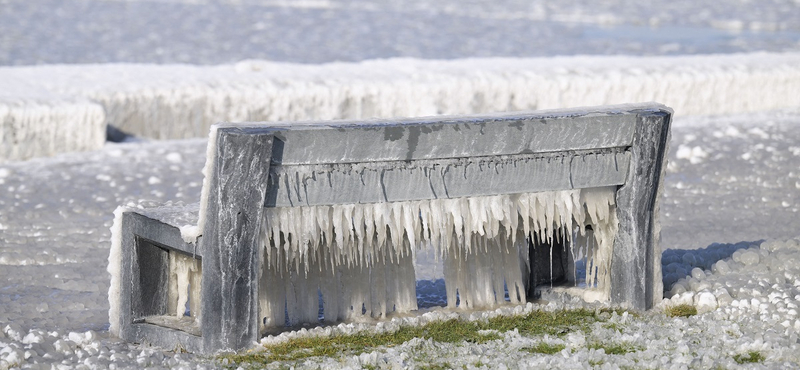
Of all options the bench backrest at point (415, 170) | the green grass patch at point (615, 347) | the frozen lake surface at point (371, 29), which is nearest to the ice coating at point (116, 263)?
the bench backrest at point (415, 170)

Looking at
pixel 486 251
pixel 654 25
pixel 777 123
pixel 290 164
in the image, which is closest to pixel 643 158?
pixel 486 251

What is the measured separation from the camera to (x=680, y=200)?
19.1 feet

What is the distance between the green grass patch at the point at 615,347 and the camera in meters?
3.21

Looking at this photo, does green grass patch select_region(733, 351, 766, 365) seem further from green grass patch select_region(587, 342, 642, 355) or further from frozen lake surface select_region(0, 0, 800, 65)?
frozen lake surface select_region(0, 0, 800, 65)

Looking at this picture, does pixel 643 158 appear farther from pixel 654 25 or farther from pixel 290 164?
pixel 654 25

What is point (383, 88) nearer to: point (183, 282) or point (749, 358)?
point (183, 282)

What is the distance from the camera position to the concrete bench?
3.06m

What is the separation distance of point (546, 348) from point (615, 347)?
216 mm

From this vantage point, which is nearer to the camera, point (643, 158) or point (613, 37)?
point (643, 158)

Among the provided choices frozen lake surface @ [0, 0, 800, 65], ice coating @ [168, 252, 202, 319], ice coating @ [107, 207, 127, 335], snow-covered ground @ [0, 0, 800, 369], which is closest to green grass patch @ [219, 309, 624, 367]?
snow-covered ground @ [0, 0, 800, 369]

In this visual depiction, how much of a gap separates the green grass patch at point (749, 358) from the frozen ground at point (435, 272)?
19 millimetres

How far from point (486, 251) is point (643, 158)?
63 centimetres

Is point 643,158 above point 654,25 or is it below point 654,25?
below

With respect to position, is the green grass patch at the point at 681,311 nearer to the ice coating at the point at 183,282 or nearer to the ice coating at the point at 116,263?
the ice coating at the point at 183,282
